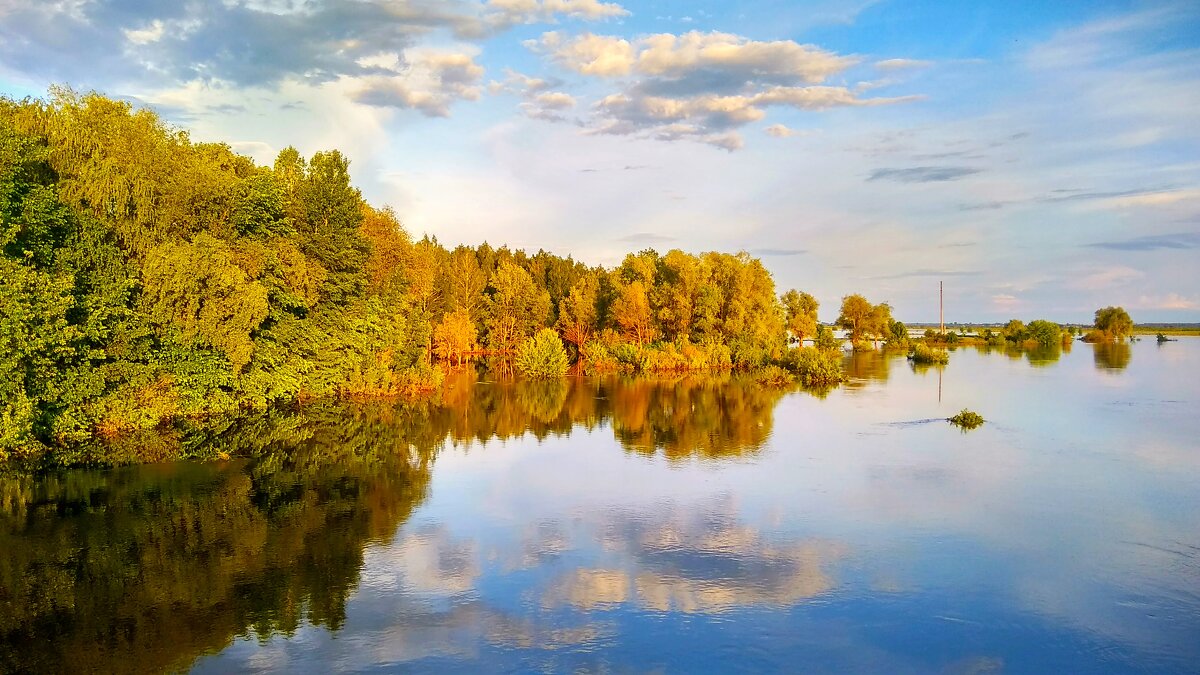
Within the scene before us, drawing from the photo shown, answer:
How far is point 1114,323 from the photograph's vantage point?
422 ft

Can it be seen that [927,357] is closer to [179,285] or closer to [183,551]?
[179,285]

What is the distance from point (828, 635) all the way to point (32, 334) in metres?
23.4

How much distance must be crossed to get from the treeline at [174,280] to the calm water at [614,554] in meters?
3.15

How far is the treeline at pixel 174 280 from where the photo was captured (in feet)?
79.4

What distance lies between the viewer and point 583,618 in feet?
43.1

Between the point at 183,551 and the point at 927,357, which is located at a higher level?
the point at 927,357

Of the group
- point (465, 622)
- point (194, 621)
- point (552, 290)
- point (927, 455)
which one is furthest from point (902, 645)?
point (552, 290)

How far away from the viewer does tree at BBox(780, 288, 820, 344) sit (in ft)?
300

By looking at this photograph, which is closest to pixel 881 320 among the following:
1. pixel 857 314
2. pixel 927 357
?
pixel 857 314

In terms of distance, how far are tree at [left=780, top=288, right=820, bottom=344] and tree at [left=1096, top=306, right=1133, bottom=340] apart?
6589 centimetres

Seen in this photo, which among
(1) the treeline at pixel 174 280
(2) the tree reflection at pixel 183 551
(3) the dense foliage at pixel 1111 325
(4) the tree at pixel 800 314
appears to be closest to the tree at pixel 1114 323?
(3) the dense foliage at pixel 1111 325

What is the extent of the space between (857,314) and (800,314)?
83.3 feet

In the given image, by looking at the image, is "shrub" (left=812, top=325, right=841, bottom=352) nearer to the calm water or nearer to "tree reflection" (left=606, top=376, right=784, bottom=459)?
"tree reflection" (left=606, top=376, right=784, bottom=459)

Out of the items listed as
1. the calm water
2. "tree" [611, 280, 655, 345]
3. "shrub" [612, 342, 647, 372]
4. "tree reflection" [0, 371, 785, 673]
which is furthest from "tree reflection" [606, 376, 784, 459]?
"tree" [611, 280, 655, 345]
